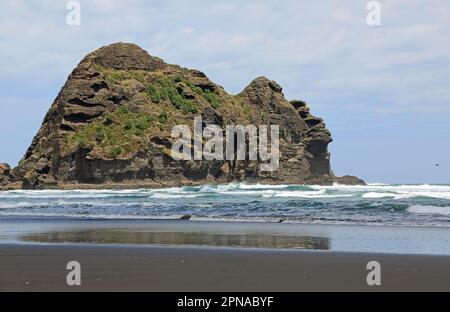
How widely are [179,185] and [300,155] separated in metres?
30.1

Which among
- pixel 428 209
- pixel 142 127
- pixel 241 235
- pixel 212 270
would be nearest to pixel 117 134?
pixel 142 127

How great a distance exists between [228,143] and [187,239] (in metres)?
77.3

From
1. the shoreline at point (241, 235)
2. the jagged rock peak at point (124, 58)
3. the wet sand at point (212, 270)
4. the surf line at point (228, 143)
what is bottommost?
the shoreline at point (241, 235)

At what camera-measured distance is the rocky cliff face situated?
79188 mm

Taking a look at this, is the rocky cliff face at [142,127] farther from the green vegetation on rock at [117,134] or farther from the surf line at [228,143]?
the surf line at [228,143]

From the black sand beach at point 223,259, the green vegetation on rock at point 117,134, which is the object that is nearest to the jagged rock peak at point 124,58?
the green vegetation on rock at point 117,134

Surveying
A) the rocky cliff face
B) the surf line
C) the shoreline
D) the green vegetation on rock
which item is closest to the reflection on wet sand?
the shoreline

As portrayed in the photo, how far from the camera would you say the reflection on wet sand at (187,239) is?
583 inches

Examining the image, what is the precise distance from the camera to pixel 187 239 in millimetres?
16281

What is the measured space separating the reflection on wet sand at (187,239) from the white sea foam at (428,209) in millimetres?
10871

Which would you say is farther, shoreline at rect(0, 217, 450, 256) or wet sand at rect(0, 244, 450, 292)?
shoreline at rect(0, 217, 450, 256)

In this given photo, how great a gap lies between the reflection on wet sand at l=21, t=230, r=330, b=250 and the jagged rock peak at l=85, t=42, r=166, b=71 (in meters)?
81.5

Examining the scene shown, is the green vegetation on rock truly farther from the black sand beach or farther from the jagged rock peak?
the black sand beach

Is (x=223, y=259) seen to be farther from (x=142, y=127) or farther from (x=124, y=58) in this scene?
(x=124, y=58)
